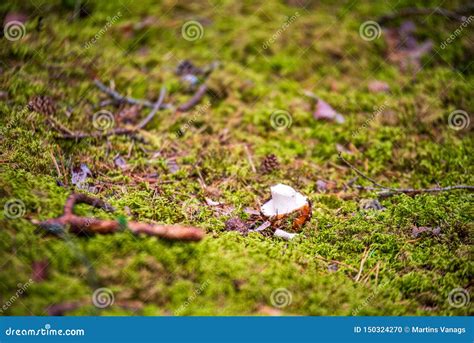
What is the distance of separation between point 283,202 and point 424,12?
305 centimetres

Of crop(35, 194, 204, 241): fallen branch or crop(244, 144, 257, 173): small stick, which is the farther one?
crop(244, 144, 257, 173): small stick

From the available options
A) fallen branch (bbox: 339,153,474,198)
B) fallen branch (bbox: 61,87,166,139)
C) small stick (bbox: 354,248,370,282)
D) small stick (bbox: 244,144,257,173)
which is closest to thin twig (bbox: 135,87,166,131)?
fallen branch (bbox: 61,87,166,139)

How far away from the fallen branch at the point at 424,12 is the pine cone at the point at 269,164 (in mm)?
2292

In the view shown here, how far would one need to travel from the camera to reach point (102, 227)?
221 cm

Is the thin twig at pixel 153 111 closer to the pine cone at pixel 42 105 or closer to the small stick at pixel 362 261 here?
the pine cone at pixel 42 105

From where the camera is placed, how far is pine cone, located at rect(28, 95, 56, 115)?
295 centimetres

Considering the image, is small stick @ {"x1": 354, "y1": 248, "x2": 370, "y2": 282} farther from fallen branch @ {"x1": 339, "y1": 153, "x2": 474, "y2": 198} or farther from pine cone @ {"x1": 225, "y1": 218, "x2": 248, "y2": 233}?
pine cone @ {"x1": 225, "y1": 218, "x2": 248, "y2": 233}

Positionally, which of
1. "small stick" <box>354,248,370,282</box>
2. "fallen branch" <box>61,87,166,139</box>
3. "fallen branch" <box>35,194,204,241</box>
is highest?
"fallen branch" <box>61,87,166,139</box>

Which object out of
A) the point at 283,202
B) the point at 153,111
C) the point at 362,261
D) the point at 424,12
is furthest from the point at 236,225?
the point at 424,12

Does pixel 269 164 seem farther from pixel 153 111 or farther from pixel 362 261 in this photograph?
pixel 153 111

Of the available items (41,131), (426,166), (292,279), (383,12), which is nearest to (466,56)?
(383,12)

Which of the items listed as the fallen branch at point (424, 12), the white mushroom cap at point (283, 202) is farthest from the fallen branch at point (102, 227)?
the fallen branch at point (424, 12)

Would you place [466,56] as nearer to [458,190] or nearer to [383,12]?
[383,12]

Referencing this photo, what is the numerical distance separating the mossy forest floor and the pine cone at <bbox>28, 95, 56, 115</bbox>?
2.9 inches
